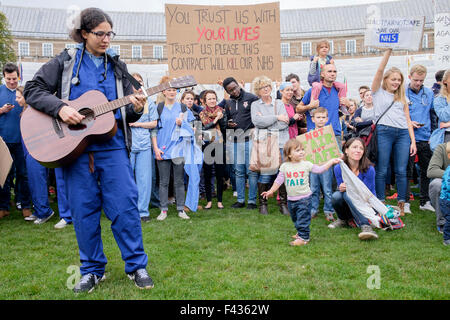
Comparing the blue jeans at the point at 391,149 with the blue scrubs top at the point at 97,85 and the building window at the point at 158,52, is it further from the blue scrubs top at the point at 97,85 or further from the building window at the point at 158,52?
the building window at the point at 158,52

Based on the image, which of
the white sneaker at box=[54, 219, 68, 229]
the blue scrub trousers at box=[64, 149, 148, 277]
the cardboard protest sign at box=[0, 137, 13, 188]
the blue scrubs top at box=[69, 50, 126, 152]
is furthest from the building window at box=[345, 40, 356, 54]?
the blue scrub trousers at box=[64, 149, 148, 277]

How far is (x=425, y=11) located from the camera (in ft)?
193

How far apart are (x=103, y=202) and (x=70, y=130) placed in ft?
2.45

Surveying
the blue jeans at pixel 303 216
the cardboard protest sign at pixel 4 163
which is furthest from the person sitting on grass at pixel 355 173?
the cardboard protest sign at pixel 4 163

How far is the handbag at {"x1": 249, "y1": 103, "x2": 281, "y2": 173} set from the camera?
7.90m

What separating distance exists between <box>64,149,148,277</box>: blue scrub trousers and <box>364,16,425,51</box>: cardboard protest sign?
549 cm

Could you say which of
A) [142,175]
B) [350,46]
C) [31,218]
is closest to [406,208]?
[142,175]

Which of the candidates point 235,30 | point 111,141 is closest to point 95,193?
point 111,141

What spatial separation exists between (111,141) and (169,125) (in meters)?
3.76

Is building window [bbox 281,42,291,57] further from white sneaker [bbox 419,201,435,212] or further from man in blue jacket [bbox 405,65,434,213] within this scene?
white sneaker [bbox 419,201,435,212]

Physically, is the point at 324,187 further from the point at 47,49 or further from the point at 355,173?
the point at 47,49

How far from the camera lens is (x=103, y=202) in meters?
4.17

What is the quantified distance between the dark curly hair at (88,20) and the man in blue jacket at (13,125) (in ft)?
14.2

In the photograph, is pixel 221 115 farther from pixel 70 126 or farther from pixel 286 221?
pixel 70 126
